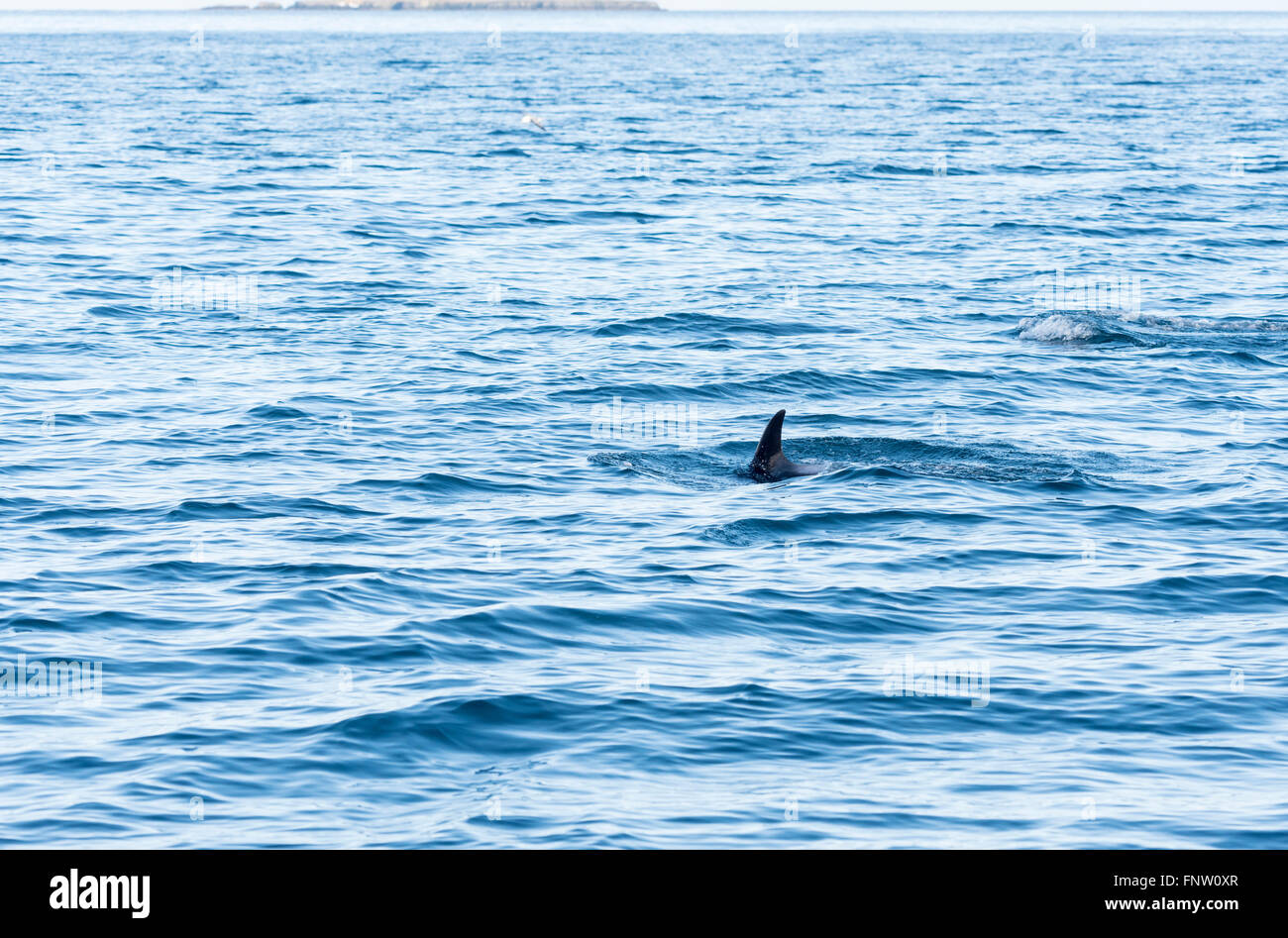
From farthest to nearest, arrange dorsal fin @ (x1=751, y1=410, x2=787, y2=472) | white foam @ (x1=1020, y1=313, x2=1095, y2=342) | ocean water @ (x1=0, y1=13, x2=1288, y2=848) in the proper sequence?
white foam @ (x1=1020, y1=313, x2=1095, y2=342), dorsal fin @ (x1=751, y1=410, x2=787, y2=472), ocean water @ (x1=0, y1=13, x2=1288, y2=848)

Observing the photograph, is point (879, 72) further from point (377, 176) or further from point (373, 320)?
point (373, 320)

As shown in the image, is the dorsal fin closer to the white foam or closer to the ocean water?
the ocean water

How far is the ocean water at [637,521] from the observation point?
452 inches

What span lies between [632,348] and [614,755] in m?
16.2

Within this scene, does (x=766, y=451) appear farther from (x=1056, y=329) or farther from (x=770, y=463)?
(x=1056, y=329)

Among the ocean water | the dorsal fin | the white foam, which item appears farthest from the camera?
the white foam

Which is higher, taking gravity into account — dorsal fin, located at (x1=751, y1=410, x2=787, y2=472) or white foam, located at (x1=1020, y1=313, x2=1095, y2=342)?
white foam, located at (x1=1020, y1=313, x2=1095, y2=342)

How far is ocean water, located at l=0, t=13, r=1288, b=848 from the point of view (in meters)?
11.5

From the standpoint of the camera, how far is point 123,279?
3319cm

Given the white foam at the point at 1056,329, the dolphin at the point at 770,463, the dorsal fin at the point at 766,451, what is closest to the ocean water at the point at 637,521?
the white foam at the point at 1056,329

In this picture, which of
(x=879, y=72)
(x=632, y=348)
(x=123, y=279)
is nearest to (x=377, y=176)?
(x=123, y=279)

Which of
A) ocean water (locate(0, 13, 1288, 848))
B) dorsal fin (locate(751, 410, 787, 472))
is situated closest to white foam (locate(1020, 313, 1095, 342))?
ocean water (locate(0, 13, 1288, 848))

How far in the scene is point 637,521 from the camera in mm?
18094

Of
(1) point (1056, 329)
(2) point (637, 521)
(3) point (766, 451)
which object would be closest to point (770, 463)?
(3) point (766, 451)
